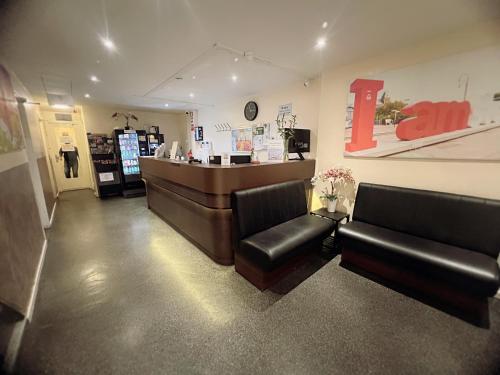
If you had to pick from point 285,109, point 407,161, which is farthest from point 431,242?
point 285,109

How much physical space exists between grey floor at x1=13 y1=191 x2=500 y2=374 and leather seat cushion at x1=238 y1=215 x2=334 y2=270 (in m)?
0.37

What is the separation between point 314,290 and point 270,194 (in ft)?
Answer: 3.71

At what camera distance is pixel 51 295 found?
1.98 m

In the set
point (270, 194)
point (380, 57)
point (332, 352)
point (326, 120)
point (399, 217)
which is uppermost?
point (380, 57)

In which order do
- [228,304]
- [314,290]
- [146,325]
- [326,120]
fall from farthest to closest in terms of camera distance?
[326,120], [314,290], [228,304], [146,325]

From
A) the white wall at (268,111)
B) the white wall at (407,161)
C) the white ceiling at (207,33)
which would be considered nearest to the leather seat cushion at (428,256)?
the white wall at (407,161)

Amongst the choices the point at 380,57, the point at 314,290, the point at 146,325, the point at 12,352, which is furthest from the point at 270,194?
the point at 12,352

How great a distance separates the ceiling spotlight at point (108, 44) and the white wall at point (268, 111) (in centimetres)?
265

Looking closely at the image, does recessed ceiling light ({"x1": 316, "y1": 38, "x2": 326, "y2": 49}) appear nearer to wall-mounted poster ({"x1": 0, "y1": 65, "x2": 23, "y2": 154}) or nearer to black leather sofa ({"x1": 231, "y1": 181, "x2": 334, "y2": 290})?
black leather sofa ({"x1": 231, "y1": 181, "x2": 334, "y2": 290})

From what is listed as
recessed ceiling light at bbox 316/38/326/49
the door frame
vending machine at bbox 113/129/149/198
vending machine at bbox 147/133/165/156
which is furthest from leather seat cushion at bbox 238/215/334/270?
the door frame

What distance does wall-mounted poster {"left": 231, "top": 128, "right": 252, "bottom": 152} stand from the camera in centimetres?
456

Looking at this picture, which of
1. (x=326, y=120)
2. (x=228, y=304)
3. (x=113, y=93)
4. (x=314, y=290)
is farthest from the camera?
(x=113, y=93)

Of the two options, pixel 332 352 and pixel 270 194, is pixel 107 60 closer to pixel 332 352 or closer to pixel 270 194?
pixel 270 194

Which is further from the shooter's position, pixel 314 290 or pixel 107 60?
pixel 107 60
